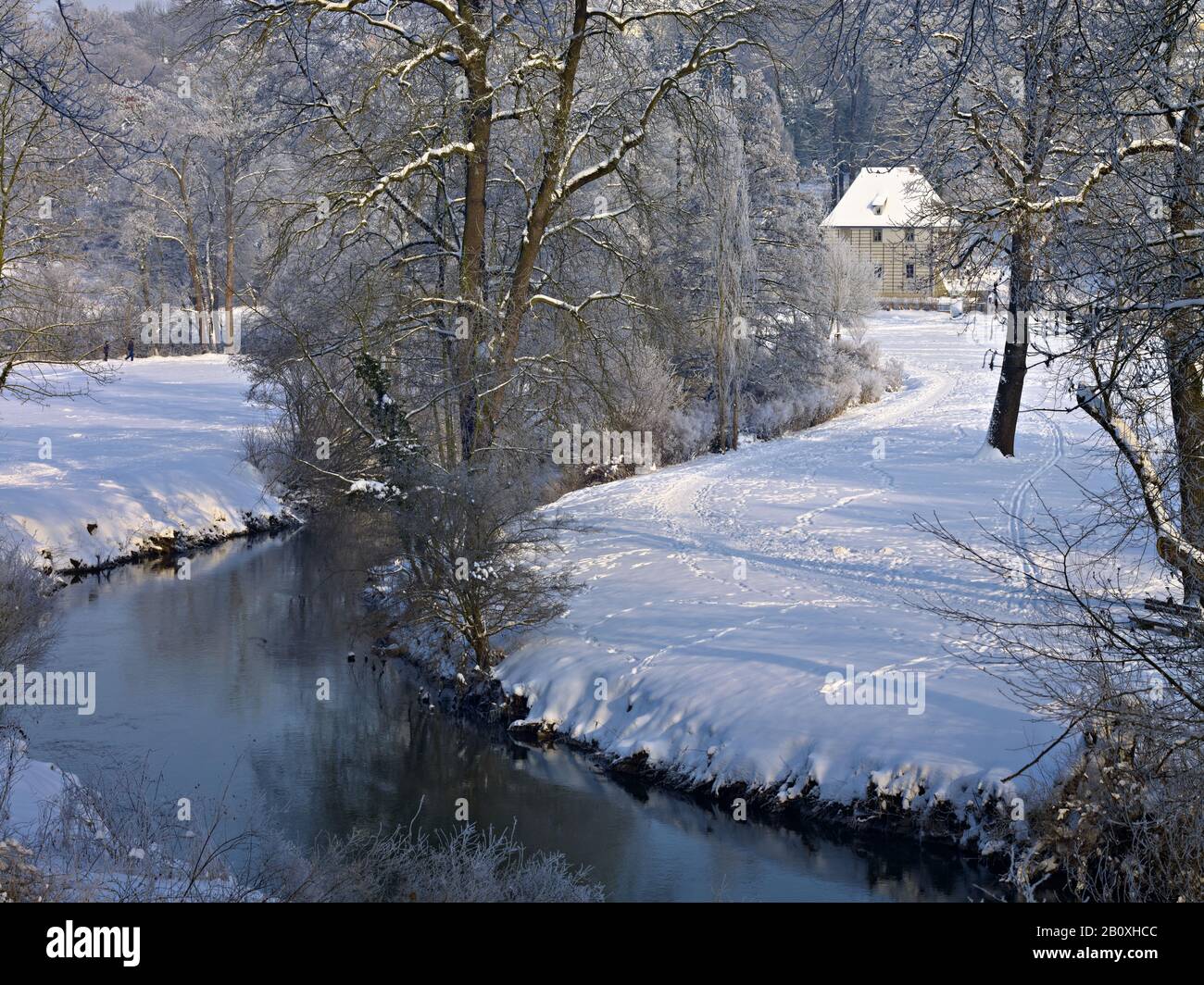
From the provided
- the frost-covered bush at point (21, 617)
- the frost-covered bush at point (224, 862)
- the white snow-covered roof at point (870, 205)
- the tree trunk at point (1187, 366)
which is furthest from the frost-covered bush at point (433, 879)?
the white snow-covered roof at point (870, 205)

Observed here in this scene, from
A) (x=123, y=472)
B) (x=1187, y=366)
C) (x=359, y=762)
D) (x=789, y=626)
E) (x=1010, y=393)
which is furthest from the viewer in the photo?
(x=123, y=472)

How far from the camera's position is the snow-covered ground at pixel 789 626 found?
459 inches

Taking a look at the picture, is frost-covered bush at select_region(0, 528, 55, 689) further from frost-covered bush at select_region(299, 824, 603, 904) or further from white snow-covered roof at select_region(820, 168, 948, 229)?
white snow-covered roof at select_region(820, 168, 948, 229)

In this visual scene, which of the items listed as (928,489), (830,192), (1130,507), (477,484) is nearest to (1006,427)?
(928,489)

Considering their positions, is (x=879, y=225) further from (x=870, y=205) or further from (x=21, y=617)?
(x=21, y=617)

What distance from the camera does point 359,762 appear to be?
1283cm

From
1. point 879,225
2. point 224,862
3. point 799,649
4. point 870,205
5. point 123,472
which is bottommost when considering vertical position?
point 224,862

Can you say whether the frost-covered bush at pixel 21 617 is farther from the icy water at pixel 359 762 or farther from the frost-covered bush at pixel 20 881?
the frost-covered bush at pixel 20 881

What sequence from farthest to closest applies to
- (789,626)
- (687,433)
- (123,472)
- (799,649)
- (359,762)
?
(687,433)
(123,472)
(789,626)
(799,649)
(359,762)

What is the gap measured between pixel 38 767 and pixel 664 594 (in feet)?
28.2

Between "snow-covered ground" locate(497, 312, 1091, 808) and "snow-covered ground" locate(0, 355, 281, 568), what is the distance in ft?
26.8

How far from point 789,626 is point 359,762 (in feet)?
18.4

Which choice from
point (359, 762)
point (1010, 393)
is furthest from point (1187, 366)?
point (1010, 393)
